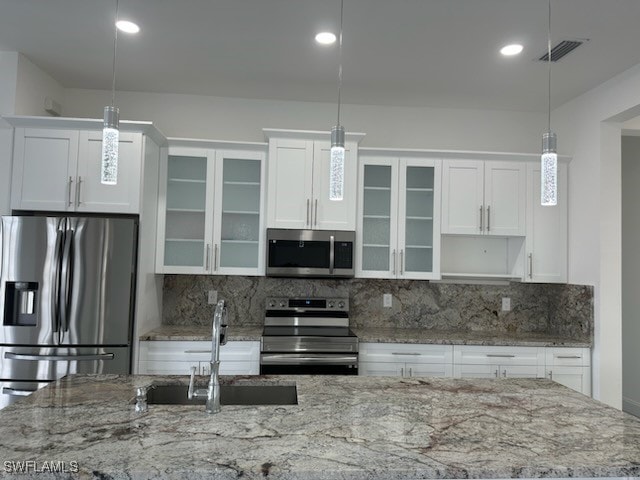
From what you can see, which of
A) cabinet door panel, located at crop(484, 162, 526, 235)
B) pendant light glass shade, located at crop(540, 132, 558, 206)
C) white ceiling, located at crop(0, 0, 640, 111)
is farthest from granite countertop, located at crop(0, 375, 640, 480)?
cabinet door panel, located at crop(484, 162, 526, 235)

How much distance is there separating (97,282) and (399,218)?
7.60 feet

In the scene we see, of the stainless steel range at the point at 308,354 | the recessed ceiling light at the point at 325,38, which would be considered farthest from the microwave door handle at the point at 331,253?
the recessed ceiling light at the point at 325,38

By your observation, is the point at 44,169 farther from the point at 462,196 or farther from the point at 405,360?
the point at 462,196

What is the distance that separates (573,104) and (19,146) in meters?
4.32

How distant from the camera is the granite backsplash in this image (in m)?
4.04

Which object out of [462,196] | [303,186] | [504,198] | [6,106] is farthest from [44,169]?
[504,198]

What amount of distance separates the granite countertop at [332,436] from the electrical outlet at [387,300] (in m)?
2.15

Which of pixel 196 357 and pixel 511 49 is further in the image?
pixel 196 357

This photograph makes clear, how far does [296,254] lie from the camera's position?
370 centimetres

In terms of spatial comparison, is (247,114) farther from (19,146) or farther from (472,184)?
(472,184)

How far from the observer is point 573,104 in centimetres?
392

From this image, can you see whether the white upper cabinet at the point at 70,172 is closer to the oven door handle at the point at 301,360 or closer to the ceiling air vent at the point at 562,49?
the oven door handle at the point at 301,360

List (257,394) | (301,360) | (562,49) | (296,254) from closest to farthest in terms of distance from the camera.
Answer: (257,394)
(562,49)
(301,360)
(296,254)

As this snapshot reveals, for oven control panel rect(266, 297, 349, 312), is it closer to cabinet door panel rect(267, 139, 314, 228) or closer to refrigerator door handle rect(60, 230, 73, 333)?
cabinet door panel rect(267, 139, 314, 228)
